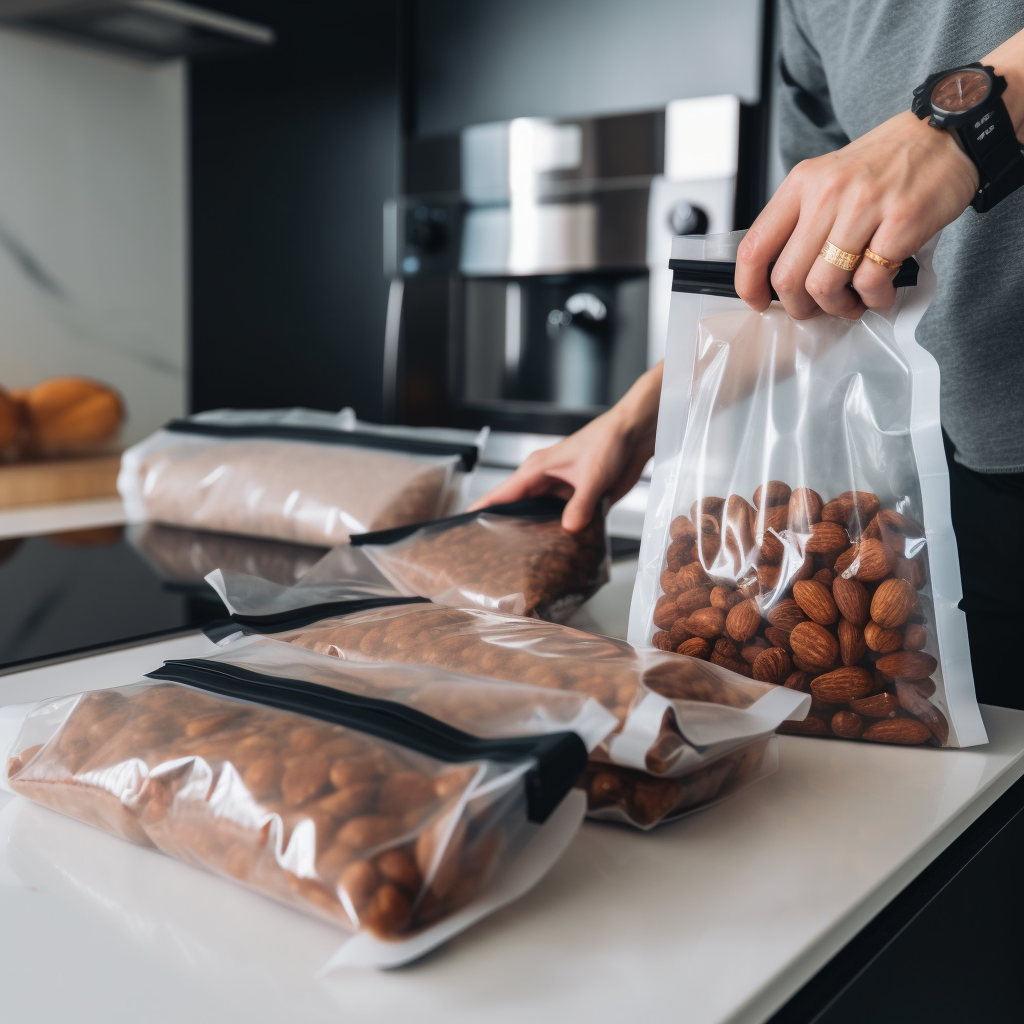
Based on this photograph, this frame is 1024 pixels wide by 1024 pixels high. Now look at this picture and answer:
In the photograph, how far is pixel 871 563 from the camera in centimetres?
49

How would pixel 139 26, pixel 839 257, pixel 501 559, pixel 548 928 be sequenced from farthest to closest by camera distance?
pixel 139 26 → pixel 501 559 → pixel 839 257 → pixel 548 928

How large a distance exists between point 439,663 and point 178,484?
646mm

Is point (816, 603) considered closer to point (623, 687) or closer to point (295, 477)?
point (623, 687)

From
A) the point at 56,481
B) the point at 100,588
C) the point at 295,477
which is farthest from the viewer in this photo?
the point at 56,481

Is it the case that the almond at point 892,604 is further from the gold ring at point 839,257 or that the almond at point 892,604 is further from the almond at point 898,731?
the gold ring at point 839,257

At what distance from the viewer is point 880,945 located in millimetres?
338

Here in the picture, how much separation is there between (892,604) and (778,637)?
0.18 feet

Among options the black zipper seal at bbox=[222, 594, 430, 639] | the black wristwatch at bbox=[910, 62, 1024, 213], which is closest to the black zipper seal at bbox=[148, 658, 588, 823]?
the black zipper seal at bbox=[222, 594, 430, 639]

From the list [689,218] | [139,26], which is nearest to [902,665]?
[689,218]

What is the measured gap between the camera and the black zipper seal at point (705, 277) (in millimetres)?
527

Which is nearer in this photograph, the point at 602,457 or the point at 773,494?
the point at 773,494

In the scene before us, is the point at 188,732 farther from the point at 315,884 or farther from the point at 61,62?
the point at 61,62

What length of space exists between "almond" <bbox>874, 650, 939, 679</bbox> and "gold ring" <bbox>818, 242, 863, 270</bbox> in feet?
0.61

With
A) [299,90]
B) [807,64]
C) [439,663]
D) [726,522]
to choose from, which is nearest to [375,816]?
[439,663]
